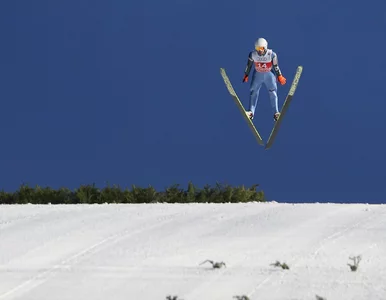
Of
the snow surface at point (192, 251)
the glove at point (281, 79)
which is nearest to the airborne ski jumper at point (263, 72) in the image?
the glove at point (281, 79)

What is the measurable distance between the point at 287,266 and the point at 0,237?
11.8ft

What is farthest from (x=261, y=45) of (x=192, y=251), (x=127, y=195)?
(x=192, y=251)

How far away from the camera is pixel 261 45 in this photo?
39.7 ft

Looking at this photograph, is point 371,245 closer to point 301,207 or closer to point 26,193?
point 301,207

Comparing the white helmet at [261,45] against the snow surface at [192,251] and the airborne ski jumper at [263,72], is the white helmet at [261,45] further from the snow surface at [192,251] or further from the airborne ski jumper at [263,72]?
the snow surface at [192,251]

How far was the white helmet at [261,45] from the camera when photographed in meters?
Answer: 12.1

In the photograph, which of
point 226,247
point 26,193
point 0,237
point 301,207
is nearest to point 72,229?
point 0,237

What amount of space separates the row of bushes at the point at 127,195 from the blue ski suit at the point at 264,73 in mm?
1648

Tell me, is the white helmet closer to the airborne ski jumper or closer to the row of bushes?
the airborne ski jumper

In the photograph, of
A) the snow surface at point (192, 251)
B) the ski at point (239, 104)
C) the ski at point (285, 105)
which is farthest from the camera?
the ski at point (239, 104)

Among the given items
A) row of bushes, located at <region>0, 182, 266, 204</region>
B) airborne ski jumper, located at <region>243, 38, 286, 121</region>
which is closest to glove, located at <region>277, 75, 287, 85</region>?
airborne ski jumper, located at <region>243, 38, 286, 121</region>

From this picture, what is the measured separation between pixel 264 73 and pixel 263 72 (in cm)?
4

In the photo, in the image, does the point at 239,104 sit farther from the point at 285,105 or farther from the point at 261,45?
the point at 261,45

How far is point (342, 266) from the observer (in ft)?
23.4
